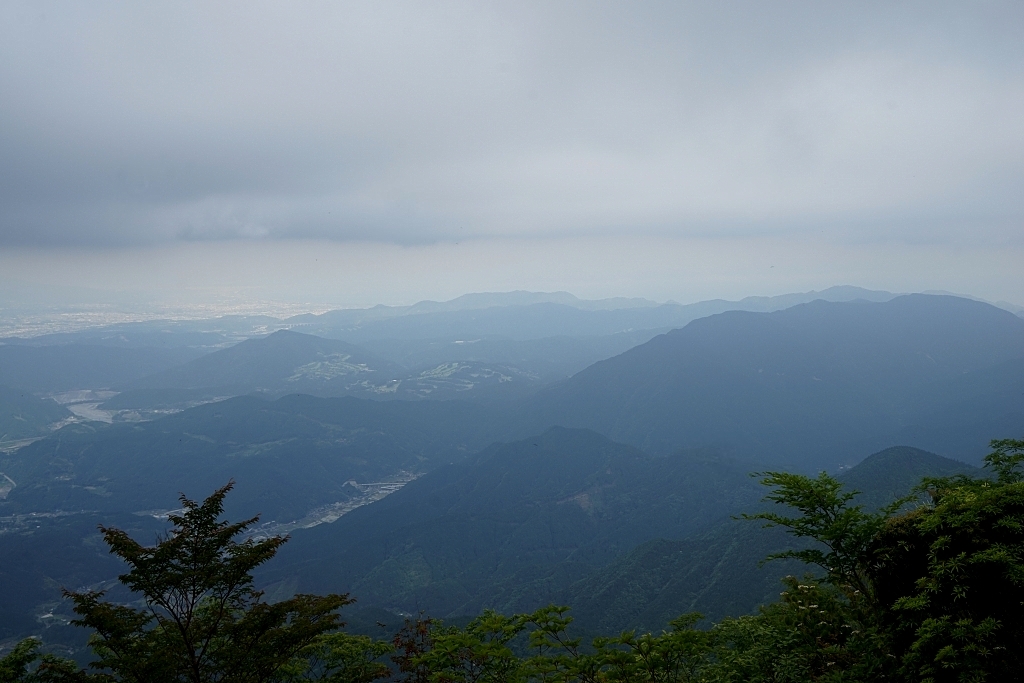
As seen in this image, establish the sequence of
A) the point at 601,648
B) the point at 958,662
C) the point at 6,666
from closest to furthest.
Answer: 1. the point at 958,662
2. the point at 601,648
3. the point at 6,666

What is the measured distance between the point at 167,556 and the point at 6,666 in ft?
36.4

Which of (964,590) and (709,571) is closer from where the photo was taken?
(964,590)

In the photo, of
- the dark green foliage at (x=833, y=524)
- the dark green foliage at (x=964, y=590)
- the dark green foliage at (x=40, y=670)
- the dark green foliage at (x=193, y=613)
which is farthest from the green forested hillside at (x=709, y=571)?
the dark green foliage at (x=40, y=670)

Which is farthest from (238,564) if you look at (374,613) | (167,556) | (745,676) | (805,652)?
(374,613)

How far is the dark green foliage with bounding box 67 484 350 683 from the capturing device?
14.8 m

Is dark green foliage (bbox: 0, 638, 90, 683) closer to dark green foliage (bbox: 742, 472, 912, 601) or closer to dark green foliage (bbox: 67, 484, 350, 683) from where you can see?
dark green foliage (bbox: 67, 484, 350, 683)

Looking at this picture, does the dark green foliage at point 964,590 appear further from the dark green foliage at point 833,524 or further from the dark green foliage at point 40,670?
the dark green foliage at point 40,670

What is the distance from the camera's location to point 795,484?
15.8 meters

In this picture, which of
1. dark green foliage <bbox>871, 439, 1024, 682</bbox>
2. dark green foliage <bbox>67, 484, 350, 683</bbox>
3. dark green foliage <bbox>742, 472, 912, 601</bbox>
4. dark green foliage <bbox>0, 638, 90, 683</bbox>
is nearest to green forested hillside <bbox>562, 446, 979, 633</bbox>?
dark green foliage <bbox>742, 472, 912, 601</bbox>

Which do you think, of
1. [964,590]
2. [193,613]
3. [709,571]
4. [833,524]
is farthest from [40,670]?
[709,571]

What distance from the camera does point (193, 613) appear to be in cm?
1603

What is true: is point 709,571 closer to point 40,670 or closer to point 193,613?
point 193,613

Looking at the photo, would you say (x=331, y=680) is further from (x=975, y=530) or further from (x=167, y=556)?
(x=975, y=530)

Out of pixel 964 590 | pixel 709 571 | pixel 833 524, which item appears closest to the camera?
pixel 964 590
